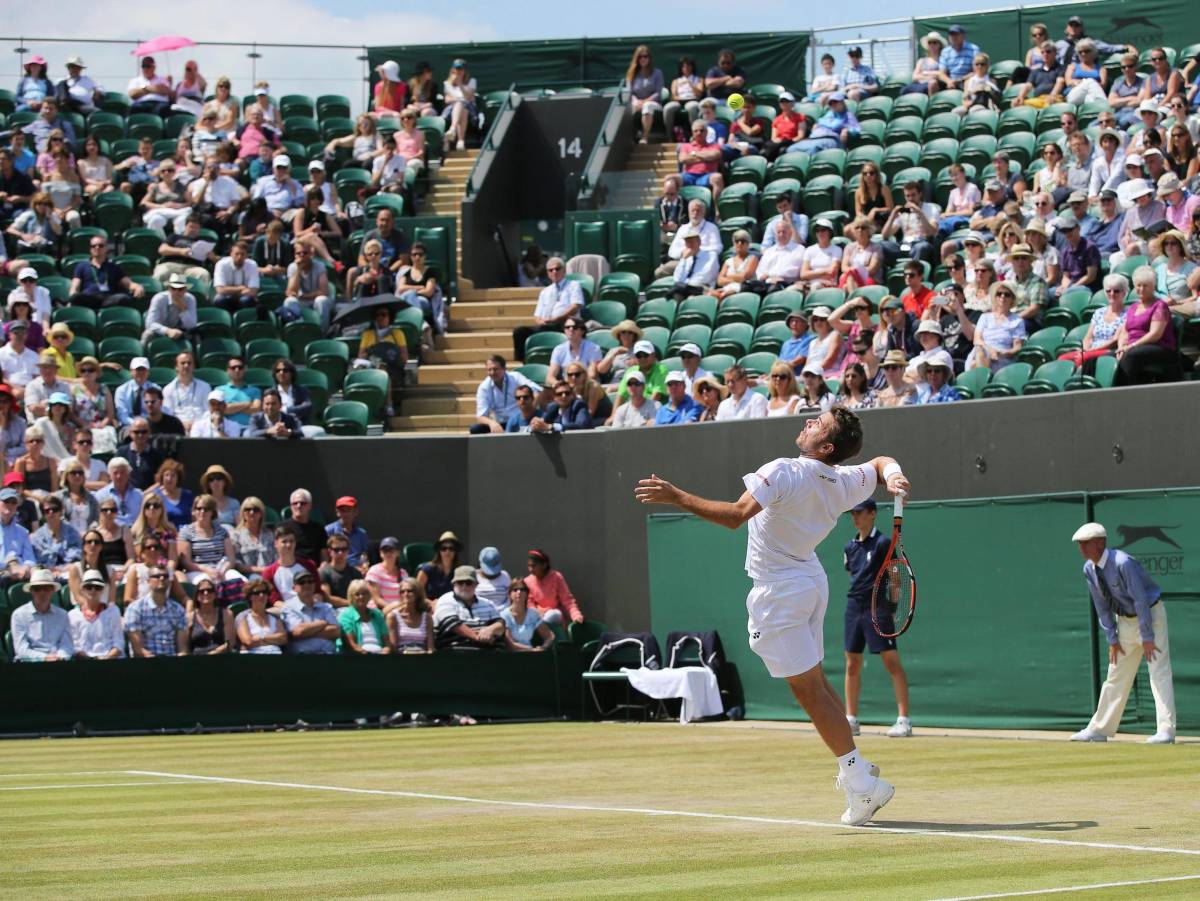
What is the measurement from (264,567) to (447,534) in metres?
1.99

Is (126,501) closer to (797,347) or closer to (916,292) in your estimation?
(797,347)

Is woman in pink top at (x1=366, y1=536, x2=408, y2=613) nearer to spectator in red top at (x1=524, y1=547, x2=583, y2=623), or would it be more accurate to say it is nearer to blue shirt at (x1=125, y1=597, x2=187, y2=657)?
spectator in red top at (x1=524, y1=547, x2=583, y2=623)

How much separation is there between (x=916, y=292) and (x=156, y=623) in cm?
833

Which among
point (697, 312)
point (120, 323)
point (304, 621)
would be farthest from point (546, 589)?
point (120, 323)

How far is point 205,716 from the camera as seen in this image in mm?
17484

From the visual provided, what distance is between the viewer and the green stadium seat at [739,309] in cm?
2097

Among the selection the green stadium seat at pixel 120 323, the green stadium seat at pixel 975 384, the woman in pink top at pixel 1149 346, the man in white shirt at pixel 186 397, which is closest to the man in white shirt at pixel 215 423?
the man in white shirt at pixel 186 397

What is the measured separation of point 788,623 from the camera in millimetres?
8156

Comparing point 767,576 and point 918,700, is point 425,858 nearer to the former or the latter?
point 767,576

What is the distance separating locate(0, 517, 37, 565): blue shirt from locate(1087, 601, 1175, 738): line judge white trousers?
10461 mm

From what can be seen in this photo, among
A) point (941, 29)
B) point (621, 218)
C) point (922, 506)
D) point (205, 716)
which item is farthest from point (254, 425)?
point (941, 29)

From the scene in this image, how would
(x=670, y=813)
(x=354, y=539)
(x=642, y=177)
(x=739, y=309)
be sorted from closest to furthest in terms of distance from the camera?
(x=670, y=813) < (x=354, y=539) < (x=739, y=309) < (x=642, y=177)

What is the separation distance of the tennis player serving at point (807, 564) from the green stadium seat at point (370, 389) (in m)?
14.0

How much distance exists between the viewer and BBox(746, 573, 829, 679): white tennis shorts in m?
8.15
